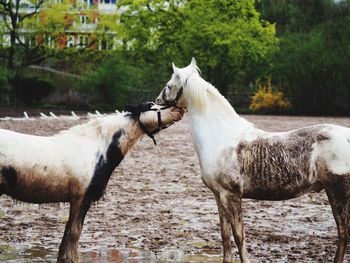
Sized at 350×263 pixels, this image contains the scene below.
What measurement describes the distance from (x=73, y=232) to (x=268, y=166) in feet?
6.66

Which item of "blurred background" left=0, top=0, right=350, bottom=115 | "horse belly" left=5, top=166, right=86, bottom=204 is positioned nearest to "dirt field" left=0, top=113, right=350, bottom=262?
"horse belly" left=5, top=166, right=86, bottom=204

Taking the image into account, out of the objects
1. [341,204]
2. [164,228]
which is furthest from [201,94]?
[164,228]

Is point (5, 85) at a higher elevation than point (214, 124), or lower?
lower

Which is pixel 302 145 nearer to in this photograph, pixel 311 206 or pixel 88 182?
pixel 88 182

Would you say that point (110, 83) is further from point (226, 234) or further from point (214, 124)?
point (226, 234)

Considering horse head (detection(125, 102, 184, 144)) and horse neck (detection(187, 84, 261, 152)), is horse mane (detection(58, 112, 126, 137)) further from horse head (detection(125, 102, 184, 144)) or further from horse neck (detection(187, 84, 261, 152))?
horse neck (detection(187, 84, 261, 152))

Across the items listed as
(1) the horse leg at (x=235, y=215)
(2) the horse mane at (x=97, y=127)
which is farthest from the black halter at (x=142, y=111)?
(1) the horse leg at (x=235, y=215)

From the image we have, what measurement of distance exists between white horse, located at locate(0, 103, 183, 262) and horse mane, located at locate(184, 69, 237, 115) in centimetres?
85

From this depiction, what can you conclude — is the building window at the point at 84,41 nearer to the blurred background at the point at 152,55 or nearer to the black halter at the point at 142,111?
the blurred background at the point at 152,55

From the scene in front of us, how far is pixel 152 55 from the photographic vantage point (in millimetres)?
56938

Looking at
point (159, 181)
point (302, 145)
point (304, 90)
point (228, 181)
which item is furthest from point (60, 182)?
point (304, 90)

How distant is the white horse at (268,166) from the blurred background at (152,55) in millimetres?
43268

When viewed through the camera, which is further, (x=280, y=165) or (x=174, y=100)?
(x=174, y=100)

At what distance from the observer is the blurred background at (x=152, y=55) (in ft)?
169
